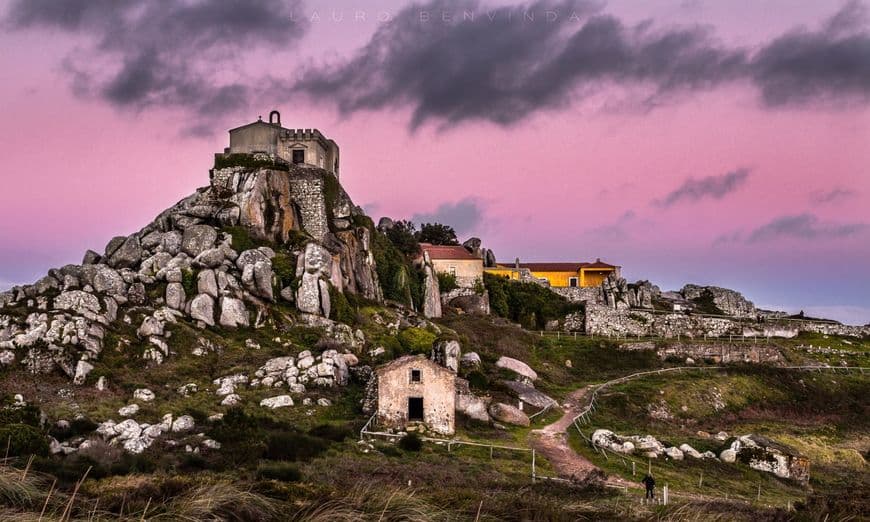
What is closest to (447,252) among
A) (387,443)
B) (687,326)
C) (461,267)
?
(461,267)

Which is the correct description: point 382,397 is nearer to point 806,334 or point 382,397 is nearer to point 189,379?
point 189,379

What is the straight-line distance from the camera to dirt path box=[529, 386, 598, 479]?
29950 millimetres

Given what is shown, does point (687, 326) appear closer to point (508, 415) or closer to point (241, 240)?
point (508, 415)

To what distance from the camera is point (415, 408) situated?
35.9m

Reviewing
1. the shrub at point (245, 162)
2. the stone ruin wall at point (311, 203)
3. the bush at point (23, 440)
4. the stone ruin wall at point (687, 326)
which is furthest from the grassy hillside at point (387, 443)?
the shrub at point (245, 162)

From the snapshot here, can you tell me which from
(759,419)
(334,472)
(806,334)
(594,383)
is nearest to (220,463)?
(334,472)

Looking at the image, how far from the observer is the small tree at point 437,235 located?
87.9 metres

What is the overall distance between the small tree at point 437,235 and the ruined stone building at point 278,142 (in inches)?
1000

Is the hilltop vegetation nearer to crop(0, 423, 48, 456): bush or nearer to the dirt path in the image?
crop(0, 423, 48, 456): bush

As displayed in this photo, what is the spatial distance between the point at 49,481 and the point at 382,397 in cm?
2204

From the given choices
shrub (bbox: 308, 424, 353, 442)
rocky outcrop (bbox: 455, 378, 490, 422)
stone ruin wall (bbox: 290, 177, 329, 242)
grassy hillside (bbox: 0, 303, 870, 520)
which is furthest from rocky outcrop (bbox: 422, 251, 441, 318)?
shrub (bbox: 308, 424, 353, 442)

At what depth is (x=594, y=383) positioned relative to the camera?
52.9 metres

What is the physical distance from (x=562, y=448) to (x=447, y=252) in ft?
145

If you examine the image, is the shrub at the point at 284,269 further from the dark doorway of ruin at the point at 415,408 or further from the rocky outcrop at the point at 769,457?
the rocky outcrop at the point at 769,457
